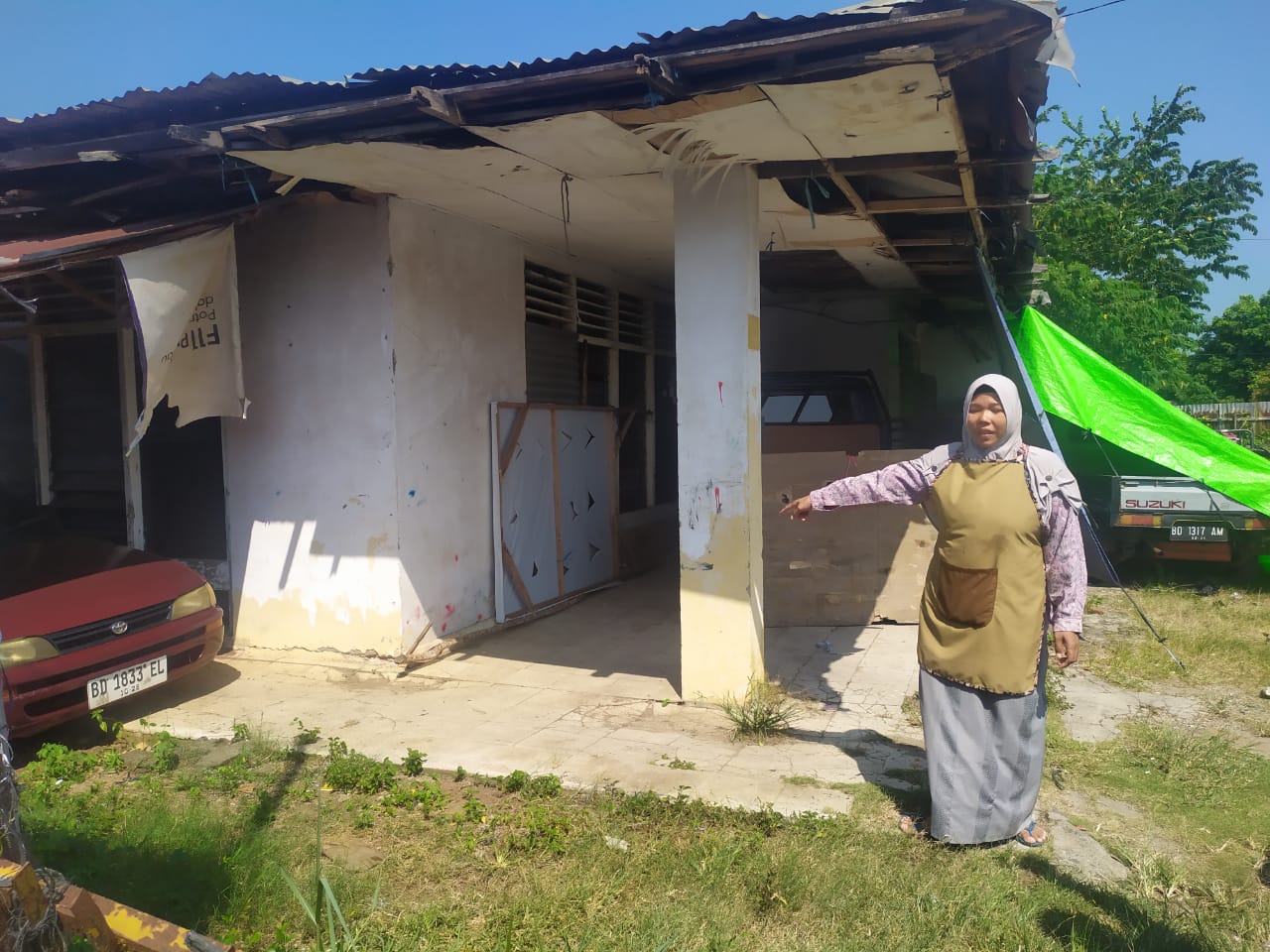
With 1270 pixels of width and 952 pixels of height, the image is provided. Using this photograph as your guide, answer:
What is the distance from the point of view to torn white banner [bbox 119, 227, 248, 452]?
527 cm

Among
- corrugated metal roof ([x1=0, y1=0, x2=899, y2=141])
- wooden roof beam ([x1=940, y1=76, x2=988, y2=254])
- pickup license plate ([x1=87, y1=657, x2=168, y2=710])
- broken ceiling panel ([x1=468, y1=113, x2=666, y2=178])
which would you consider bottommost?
pickup license plate ([x1=87, y1=657, x2=168, y2=710])

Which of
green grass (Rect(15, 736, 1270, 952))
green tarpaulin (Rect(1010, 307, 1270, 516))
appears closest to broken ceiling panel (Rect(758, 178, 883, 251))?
green tarpaulin (Rect(1010, 307, 1270, 516))

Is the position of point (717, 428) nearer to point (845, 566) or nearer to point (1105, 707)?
point (845, 566)

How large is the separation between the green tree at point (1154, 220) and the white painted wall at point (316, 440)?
1312 cm

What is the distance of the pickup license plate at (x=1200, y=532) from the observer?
7730 mm

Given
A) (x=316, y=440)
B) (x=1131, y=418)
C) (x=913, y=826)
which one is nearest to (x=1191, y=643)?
(x=1131, y=418)

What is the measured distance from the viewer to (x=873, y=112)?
431 cm

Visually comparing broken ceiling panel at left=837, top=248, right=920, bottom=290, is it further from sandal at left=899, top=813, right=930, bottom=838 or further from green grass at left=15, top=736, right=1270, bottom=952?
sandal at left=899, top=813, right=930, bottom=838

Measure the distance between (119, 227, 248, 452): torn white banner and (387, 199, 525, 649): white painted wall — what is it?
3.53ft

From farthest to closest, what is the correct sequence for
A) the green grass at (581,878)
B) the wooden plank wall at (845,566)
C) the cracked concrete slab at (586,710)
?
1. the wooden plank wall at (845,566)
2. the cracked concrete slab at (586,710)
3. the green grass at (581,878)

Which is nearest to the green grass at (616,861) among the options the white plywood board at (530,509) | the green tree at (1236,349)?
the white plywood board at (530,509)

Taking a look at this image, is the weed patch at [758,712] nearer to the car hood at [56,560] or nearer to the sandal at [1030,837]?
the sandal at [1030,837]

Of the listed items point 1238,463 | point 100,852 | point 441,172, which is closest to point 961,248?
point 1238,463

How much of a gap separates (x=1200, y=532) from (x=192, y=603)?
7.94m
